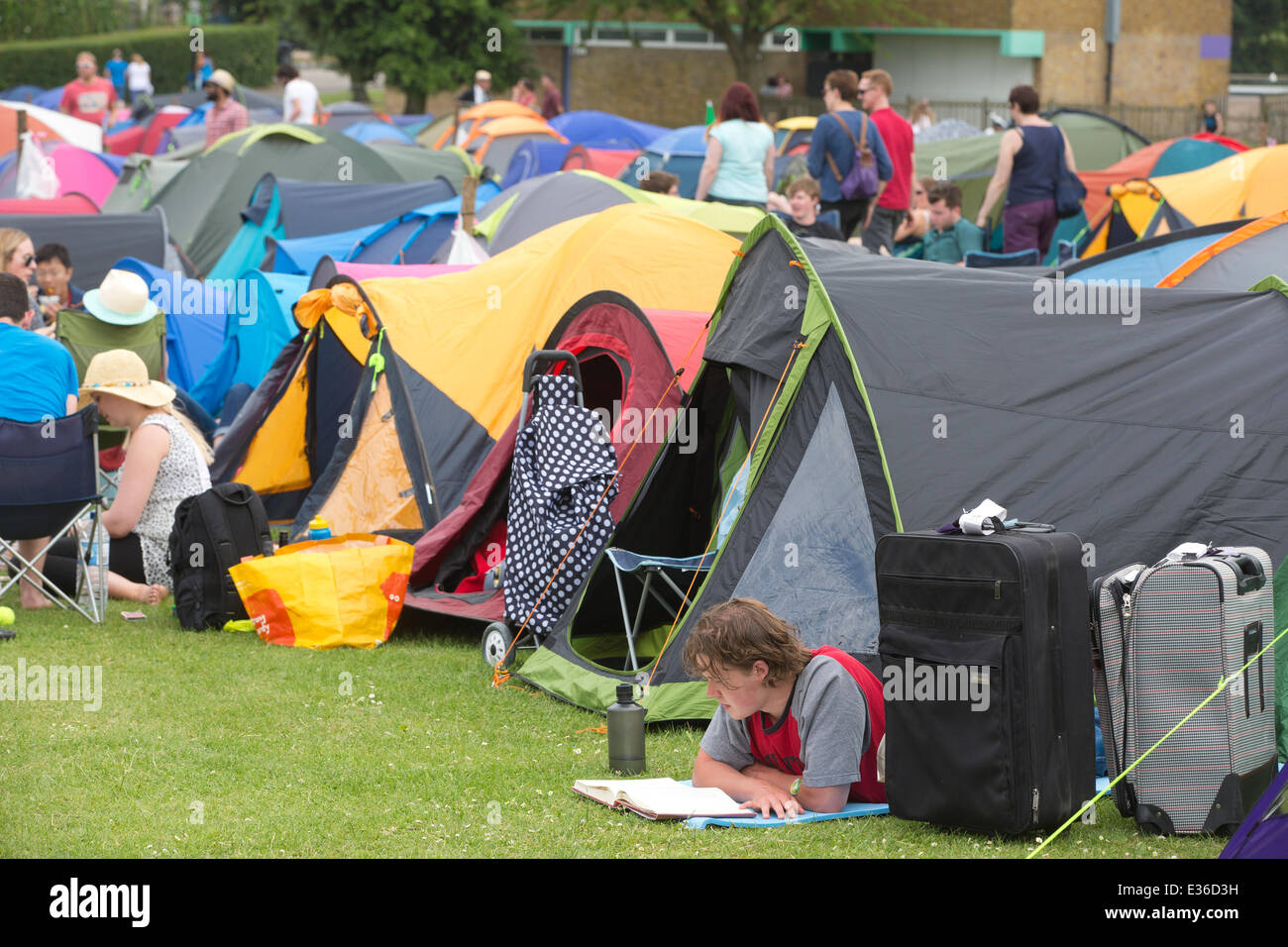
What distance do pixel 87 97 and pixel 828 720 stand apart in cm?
2364

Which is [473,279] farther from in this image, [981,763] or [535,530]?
[981,763]

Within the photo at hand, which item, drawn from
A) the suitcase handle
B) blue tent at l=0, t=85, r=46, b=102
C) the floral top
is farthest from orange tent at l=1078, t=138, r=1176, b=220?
blue tent at l=0, t=85, r=46, b=102

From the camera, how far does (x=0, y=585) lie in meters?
7.54

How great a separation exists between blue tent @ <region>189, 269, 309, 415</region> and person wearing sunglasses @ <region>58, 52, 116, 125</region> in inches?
628

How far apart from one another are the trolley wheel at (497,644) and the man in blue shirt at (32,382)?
2.27 metres

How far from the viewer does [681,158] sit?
19.5m

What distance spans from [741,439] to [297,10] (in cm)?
3016

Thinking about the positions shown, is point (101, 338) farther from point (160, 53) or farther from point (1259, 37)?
point (1259, 37)

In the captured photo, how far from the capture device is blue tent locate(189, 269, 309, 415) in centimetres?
A: 1070

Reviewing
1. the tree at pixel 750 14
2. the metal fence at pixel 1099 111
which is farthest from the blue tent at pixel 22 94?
the metal fence at pixel 1099 111

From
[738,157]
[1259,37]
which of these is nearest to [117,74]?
[738,157]

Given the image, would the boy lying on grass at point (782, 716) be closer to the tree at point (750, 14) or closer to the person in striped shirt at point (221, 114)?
the person in striped shirt at point (221, 114)

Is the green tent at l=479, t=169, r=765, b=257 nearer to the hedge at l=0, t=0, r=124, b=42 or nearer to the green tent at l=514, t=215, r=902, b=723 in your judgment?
the green tent at l=514, t=215, r=902, b=723

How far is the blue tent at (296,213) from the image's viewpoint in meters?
14.0
